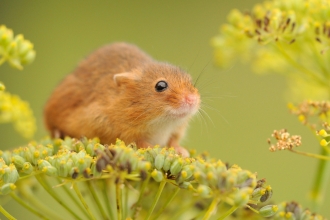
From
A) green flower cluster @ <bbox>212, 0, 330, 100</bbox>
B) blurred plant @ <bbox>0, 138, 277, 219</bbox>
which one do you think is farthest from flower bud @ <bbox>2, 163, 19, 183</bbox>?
green flower cluster @ <bbox>212, 0, 330, 100</bbox>

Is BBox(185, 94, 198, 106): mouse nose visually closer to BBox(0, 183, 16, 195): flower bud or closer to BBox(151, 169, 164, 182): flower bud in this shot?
BBox(151, 169, 164, 182): flower bud

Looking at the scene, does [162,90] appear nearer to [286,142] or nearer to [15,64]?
[15,64]

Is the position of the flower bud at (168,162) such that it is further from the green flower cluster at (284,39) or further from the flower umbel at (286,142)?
the green flower cluster at (284,39)

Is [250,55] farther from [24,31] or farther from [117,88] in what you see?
[24,31]

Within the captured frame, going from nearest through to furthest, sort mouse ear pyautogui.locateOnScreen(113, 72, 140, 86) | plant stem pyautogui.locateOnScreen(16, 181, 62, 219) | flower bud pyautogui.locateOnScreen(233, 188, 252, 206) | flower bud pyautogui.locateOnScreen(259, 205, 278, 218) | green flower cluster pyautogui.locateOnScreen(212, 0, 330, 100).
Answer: flower bud pyautogui.locateOnScreen(233, 188, 252, 206) → flower bud pyautogui.locateOnScreen(259, 205, 278, 218) → plant stem pyautogui.locateOnScreen(16, 181, 62, 219) → green flower cluster pyautogui.locateOnScreen(212, 0, 330, 100) → mouse ear pyautogui.locateOnScreen(113, 72, 140, 86)

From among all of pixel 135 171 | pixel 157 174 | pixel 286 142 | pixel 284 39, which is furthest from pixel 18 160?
pixel 284 39

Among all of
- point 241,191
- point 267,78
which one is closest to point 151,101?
point 241,191

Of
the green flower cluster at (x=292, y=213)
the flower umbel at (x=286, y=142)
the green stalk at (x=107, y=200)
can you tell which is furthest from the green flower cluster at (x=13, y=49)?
the green flower cluster at (x=292, y=213)
